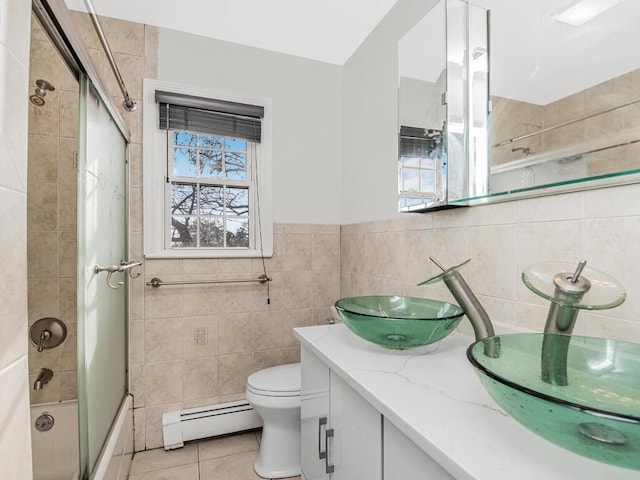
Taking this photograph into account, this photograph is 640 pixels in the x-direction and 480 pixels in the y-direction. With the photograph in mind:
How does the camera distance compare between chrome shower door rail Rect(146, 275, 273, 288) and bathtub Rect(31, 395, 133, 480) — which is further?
chrome shower door rail Rect(146, 275, 273, 288)

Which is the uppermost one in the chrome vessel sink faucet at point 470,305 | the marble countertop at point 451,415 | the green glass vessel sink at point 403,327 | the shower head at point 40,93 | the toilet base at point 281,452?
the shower head at point 40,93

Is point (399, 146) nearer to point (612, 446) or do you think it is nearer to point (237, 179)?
point (237, 179)

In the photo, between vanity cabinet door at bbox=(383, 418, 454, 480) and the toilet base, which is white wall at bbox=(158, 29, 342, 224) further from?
vanity cabinet door at bbox=(383, 418, 454, 480)

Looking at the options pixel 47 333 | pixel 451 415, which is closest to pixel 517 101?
pixel 451 415

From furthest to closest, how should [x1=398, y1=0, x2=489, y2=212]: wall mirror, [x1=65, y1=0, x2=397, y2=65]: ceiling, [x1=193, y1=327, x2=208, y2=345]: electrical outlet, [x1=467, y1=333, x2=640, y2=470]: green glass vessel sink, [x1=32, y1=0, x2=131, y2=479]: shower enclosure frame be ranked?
[x1=193, y1=327, x2=208, y2=345]: electrical outlet < [x1=65, y1=0, x2=397, y2=65]: ceiling < [x1=398, y1=0, x2=489, y2=212]: wall mirror < [x1=32, y1=0, x2=131, y2=479]: shower enclosure frame < [x1=467, y1=333, x2=640, y2=470]: green glass vessel sink

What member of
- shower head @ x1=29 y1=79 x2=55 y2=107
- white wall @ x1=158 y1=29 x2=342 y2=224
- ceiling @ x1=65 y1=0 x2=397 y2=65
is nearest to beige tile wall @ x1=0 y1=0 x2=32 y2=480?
shower head @ x1=29 y1=79 x2=55 y2=107

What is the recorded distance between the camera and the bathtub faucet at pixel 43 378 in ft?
4.94

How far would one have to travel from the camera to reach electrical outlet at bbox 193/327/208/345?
6.90 feet

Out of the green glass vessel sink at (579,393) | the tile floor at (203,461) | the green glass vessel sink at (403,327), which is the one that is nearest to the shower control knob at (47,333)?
the tile floor at (203,461)

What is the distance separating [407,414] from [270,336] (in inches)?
65.9

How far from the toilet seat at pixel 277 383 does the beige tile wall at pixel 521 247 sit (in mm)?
707

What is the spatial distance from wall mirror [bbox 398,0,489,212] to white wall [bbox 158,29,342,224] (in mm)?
867

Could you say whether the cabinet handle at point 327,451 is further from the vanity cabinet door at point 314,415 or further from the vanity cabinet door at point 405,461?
the vanity cabinet door at point 405,461

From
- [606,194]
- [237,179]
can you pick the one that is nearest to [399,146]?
[606,194]
